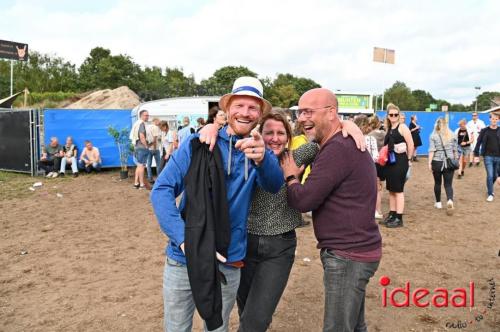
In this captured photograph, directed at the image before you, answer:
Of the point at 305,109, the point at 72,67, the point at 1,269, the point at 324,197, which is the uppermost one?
the point at 72,67

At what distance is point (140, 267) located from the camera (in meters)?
4.91

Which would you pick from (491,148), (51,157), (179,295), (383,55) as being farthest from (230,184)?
(383,55)

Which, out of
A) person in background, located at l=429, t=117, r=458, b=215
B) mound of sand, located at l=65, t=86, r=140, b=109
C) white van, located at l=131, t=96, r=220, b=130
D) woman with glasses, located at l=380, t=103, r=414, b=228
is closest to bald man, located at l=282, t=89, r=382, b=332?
woman with glasses, located at l=380, t=103, r=414, b=228

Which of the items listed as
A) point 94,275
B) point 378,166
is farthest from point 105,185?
point 378,166

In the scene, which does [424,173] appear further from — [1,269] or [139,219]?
[1,269]

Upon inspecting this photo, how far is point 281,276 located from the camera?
8.18ft

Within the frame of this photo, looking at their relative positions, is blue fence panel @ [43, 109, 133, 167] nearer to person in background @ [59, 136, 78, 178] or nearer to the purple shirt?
person in background @ [59, 136, 78, 178]

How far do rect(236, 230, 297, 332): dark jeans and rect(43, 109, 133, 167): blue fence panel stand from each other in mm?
11411

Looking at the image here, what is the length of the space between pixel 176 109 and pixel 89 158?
321 centimetres

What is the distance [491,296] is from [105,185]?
9448 mm

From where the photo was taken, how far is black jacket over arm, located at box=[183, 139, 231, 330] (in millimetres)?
1812

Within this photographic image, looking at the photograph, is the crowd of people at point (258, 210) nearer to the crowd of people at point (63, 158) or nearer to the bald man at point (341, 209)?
the bald man at point (341, 209)

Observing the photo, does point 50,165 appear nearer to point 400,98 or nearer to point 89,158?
point 89,158

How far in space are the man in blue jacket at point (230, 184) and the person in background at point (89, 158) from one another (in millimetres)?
11504
